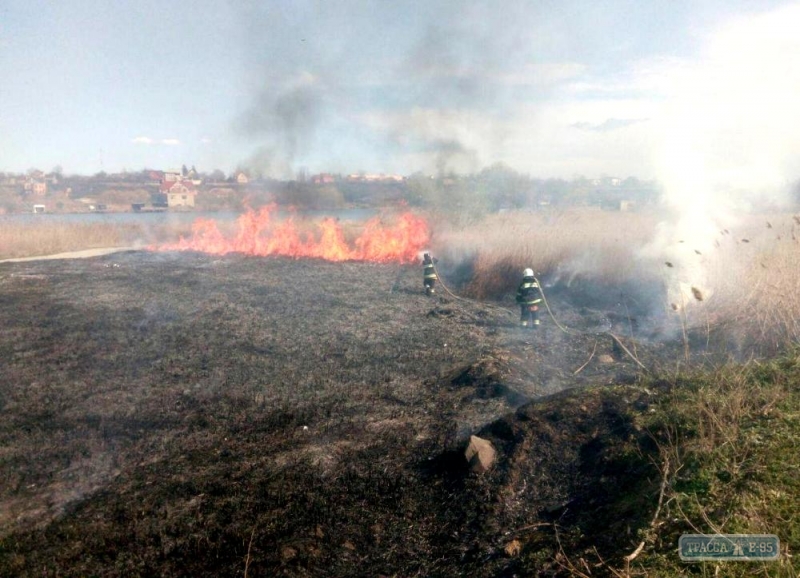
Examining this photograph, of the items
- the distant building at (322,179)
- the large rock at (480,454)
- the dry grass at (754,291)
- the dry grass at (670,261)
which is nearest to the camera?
the large rock at (480,454)

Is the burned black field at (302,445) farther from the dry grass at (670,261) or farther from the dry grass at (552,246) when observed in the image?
the dry grass at (552,246)

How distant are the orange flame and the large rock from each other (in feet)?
56.6

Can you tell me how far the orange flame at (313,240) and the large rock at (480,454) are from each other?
1724 cm

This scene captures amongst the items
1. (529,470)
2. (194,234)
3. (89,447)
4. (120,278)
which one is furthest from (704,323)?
(194,234)

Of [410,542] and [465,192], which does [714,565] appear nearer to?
[410,542]

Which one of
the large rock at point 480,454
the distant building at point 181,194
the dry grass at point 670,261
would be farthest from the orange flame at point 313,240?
the distant building at point 181,194

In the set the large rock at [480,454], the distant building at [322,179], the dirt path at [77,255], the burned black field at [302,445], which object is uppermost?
the distant building at [322,179]

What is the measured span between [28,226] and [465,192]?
25.9 meters

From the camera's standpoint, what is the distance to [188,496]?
4.88 m

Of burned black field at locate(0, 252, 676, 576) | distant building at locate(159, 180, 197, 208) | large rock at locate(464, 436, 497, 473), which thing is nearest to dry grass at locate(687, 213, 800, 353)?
burned black field at locate(0, 252, 676, 576)

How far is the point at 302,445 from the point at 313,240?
2097cm

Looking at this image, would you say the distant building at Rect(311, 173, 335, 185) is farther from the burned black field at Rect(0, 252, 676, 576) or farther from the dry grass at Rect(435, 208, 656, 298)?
the burned black field at Rect(0, 252, 676, 576)

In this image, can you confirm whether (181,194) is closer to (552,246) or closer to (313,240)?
(313,240)

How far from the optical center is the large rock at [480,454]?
198 inches
